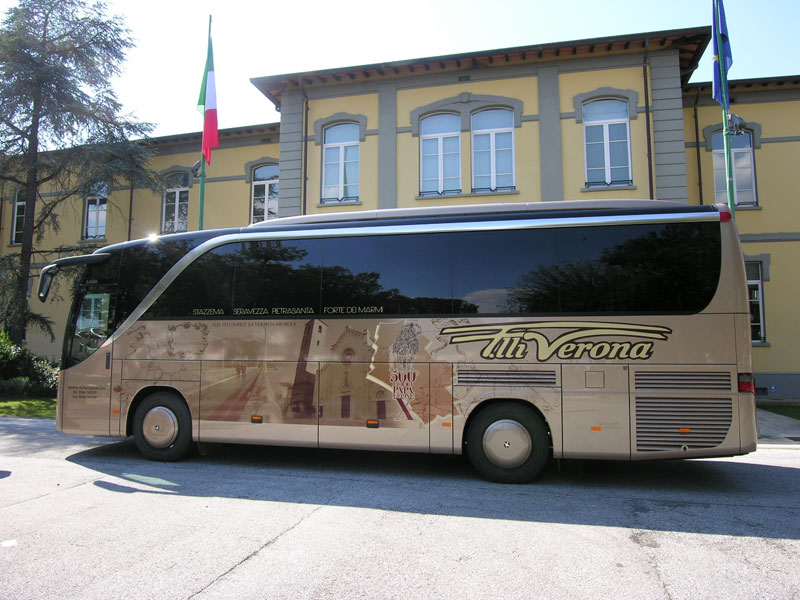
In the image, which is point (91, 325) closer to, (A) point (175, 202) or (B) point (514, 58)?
(B) point (514, 58)

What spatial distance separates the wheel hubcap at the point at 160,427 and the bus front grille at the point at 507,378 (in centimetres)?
425

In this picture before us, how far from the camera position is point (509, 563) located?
407 centimetres

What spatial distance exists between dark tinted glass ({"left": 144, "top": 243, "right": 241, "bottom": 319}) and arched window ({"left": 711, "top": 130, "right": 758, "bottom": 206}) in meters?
15.2

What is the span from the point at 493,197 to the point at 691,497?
10049mm

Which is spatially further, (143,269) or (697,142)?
(697,142)

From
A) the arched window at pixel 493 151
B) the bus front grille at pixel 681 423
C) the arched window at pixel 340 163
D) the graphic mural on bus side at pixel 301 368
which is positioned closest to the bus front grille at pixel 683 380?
the bus front grille at pixel 681 423

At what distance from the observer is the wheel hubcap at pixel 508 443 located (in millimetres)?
6469

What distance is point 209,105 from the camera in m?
16.1

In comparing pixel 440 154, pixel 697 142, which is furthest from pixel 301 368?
pixel 697 142

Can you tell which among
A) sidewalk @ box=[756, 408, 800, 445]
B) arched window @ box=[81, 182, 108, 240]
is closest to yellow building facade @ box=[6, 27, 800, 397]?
sidewalk @ box=[756, 408, 800, 445]

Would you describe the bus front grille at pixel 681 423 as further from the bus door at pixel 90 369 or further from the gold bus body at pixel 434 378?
the bus door at pixel 90 369

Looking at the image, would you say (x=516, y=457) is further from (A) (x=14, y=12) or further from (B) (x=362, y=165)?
(A) (x=14, y=12)

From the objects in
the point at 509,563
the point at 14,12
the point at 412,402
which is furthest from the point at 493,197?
the point at 14,12

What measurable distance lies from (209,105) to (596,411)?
14.7m
